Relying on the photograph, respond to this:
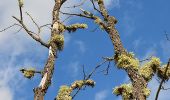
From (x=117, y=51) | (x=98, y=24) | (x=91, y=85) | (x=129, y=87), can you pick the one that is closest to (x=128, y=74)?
(x=129, y=87)

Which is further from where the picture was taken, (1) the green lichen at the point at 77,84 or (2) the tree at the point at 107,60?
(1) the green lichen at the point at 77,84

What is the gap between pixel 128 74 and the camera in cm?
1293

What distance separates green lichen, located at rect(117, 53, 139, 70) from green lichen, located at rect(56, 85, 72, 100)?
216 cm

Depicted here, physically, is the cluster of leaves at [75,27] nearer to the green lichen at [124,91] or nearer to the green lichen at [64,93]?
the green lichen at [64,93]

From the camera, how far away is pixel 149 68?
13484 mm

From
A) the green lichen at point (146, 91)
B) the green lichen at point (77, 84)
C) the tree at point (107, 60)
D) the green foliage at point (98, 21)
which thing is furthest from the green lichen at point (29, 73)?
the green lichen at point (146, 91)

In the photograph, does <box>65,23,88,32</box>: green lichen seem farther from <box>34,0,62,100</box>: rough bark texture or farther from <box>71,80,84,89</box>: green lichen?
<box>71,80,84,89</box>: green lichen

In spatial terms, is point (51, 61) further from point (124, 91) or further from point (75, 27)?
point (75, 27)

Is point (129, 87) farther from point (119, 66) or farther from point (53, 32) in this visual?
point (53, 32)

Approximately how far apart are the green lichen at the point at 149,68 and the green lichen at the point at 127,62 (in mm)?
429

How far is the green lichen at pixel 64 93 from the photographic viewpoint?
539 inches

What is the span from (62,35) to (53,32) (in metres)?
0.41

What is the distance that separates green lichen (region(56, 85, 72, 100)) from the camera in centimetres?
1370

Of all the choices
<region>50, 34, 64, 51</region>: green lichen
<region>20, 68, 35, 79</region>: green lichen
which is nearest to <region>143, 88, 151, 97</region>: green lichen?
<region>50, 34, 64, 51</region>: green lichen
